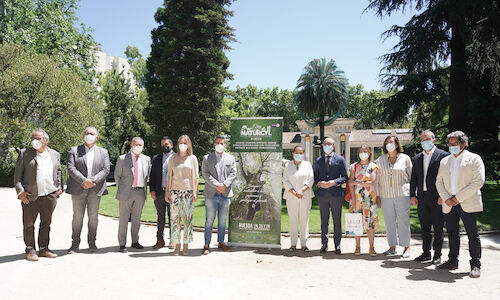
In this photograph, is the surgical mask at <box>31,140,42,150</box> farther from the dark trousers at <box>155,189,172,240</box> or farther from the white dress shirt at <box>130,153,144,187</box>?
the dark trousers at <box>155,189,172,240</box>

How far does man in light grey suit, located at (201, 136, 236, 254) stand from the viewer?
702cm

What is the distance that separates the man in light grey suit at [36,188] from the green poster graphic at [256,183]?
3322mm

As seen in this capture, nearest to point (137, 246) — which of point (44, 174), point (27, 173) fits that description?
point (44, 174)

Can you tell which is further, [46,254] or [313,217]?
[313,217]

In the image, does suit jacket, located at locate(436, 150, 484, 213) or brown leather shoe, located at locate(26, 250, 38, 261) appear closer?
suit jacket, located at locate(436, 150, 484, 213)

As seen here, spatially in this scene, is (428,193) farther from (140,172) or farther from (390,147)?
(140,172)

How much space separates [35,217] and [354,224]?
5.51 m

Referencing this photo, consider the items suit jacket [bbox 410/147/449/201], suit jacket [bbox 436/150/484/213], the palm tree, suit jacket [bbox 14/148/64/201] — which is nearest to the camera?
suit jacket [bbox 436/150/484/213]

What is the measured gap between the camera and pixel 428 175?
613cm

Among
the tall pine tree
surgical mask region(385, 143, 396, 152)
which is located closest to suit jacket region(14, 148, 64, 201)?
surgical mask region(385, 143, 396, 152)

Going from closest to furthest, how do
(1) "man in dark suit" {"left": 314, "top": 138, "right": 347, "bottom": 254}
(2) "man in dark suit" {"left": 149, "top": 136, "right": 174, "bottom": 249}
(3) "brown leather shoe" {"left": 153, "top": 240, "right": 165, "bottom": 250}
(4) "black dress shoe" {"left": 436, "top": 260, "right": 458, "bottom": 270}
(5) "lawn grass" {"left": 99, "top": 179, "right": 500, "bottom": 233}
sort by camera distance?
(4) "black dress shoe" {"left": 436, "top": 260, "right": 458, "bottom": 270} < (1) "man in dark suit" {"left": 314, "top": 138, "right": 347, "bottom": 254} < (3) "brown leather shoe" {"left": 153, "top": 240, "right": 165, "bottom": 250} < (2) "man in dark suit" {"left": 149, "top": 136, "right": 174, "bottom": 249} < (5) "lawn grass" {"left": 99, "top": 179, "right": 500, "bottom": 233}

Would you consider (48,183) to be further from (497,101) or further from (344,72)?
(344,72)

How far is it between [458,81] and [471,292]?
13.1 metres

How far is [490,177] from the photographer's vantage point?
17.5 m
